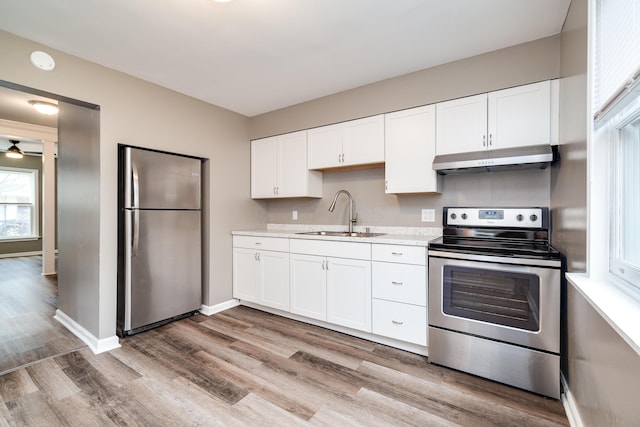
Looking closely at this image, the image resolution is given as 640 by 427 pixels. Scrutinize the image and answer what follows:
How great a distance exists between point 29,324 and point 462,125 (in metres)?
4.54

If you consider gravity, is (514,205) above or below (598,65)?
below

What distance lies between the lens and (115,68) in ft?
8.25

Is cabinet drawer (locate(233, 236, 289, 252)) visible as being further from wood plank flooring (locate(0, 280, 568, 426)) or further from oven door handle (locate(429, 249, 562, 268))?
oven door handle (locate(429, 249, 562, 268))

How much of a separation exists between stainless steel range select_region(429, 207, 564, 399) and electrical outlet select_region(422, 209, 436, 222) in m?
0.52

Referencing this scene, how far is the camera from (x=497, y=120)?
7.34 ft

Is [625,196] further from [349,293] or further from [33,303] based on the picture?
[33,303]

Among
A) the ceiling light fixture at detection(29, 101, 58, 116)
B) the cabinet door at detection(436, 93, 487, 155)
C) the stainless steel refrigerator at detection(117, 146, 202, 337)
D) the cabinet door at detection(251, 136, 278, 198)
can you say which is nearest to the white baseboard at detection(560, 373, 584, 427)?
the cabinet door at detection(436, 93, 487, 155)

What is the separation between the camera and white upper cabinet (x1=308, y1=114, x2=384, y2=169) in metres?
2.82

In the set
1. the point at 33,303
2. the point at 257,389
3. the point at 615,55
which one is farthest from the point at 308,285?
the point at 33,303

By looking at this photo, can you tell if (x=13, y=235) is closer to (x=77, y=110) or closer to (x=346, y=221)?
(x=77, y=110)

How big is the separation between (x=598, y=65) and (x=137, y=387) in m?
3.16

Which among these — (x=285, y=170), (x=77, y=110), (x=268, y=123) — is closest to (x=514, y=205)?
(x=285, y=170)

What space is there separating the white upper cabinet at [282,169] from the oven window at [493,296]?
72.1 inches

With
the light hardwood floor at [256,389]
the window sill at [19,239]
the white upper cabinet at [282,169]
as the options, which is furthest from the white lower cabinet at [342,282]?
the window sill at [19,239]
